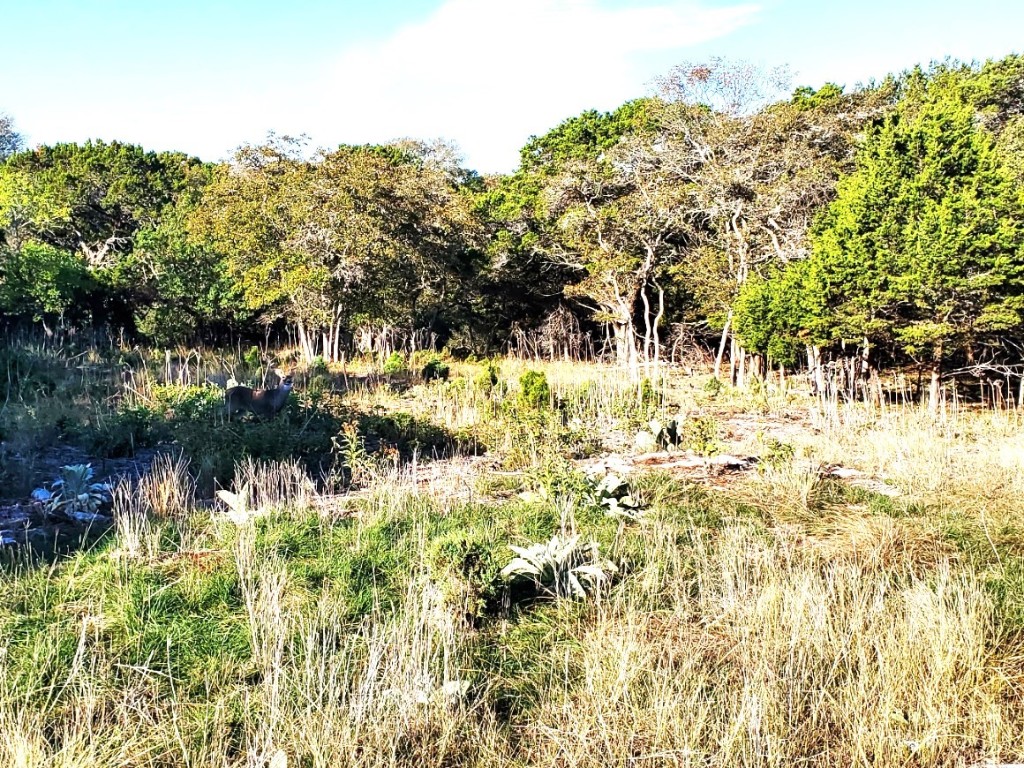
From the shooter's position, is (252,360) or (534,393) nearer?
(534,393)

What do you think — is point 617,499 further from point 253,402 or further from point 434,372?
point 434,372

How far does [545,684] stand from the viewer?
258 centimetres

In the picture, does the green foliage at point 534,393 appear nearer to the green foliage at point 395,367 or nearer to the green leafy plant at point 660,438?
the green leafy plant at point 660,438

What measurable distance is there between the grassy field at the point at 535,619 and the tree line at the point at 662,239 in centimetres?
561

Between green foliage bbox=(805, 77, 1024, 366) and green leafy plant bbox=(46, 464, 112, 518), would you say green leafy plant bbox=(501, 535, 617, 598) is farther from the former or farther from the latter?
green foliage bbox=(805, 77, 1024, 366)

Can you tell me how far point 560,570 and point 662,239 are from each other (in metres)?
15.1

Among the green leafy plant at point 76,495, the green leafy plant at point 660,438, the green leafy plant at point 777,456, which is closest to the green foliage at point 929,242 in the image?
the green leafy plant at point 660,438

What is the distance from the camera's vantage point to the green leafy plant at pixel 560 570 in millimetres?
3248

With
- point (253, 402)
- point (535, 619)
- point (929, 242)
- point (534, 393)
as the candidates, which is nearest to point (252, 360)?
point (253, 402)

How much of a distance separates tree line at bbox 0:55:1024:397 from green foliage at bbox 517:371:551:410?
480 cm

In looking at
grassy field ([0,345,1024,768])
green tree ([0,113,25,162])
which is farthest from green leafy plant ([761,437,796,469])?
green tree ([0,113,25,162])

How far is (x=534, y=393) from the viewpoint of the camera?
9.02m

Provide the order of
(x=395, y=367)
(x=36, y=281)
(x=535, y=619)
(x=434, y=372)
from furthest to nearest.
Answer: (x=36, y=281), (x=395, y=367), (x=434, y=372), (x=535, y=619)

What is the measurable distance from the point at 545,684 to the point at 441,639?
0.40 metres
